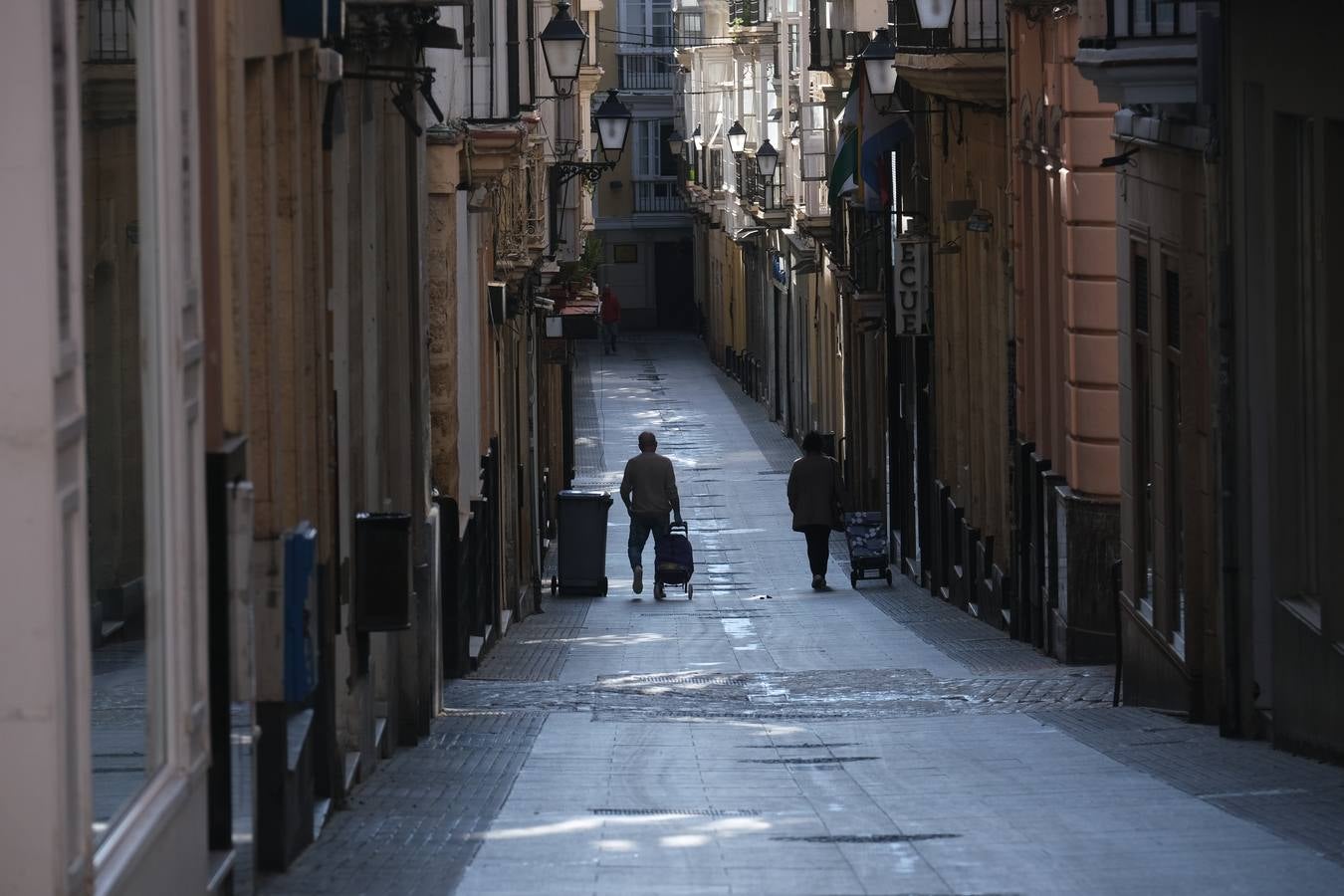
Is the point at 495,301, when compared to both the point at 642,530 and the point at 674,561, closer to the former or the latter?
the point at 674,561

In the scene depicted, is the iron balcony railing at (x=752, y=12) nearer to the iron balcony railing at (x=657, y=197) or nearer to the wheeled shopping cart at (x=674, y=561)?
the iron balcony railing at (x=657, y=197)

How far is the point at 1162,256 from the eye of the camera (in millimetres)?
13570

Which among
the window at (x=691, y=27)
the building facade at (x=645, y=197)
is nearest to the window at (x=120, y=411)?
the window at (x=691, y=27)

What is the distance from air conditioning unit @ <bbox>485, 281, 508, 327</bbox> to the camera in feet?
66.4

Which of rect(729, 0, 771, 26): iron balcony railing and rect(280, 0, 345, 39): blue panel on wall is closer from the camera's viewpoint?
rect(280, 0, 345, 39): blue panel on wall

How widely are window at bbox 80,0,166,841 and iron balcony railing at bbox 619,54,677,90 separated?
62827 mm

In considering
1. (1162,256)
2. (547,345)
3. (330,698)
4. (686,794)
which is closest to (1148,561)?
(1162,256)

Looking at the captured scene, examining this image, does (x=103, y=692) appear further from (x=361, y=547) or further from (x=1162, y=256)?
(x=1162, y=256)

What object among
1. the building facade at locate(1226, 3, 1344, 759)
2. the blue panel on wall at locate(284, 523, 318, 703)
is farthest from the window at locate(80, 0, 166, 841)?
the building facade at locate(1226, 3, 1344, 759)

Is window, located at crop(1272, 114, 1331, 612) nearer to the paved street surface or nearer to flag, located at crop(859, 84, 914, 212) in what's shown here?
the paved street surface

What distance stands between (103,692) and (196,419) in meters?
1.27

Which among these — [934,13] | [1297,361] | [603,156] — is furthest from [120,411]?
[603,156]

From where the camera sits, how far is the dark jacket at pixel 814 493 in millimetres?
24250

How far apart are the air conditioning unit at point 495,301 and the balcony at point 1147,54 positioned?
27.8 ft
